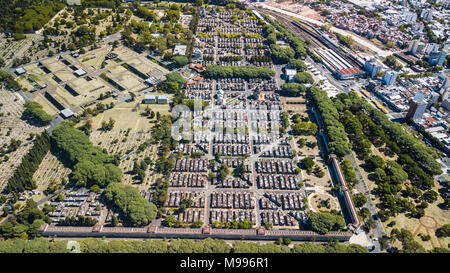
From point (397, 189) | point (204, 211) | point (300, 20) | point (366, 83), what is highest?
point (300, 20)


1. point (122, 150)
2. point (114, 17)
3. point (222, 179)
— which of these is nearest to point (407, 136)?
point (222, 179)

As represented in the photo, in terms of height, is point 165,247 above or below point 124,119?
below

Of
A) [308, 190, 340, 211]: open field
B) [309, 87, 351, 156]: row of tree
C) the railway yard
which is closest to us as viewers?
the railway yard

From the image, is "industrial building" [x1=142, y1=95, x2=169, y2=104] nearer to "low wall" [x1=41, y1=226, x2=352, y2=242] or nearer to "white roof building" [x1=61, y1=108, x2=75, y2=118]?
"white roof building" [x1=61, y1=108, x2=75, y2=118]

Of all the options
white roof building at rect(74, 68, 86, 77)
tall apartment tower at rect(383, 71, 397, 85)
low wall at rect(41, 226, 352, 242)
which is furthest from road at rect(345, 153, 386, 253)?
white roof building at rect(74, 68, 86, 77)

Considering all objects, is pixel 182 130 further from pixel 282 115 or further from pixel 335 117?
pixel 335 117

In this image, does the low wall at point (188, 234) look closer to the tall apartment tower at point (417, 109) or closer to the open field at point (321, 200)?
the open field at point (321, 200)

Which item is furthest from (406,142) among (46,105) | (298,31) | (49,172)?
(46,105)

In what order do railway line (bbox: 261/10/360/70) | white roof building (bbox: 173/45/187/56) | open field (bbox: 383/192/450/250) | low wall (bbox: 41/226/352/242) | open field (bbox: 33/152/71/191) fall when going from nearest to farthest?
1. low wall (bbox: 41/226/352/242)
2. open field (bbox: 383/192/450/250)
3. open field (bbox: 33/152/71/191)
4. white roof building (bbox: 173/45/187/56)
5. railway line (bbox: 261/10/360/70)

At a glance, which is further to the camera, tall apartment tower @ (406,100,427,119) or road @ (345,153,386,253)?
tall apartment tower @ (406,100,427,119)

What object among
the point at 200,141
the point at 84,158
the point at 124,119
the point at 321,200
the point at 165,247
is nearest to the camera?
the point at 165,247

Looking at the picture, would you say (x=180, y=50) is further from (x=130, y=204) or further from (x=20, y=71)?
(x=130, y=204)
